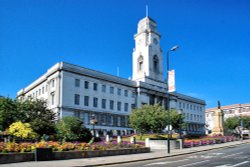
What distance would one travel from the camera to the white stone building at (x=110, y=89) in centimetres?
6550

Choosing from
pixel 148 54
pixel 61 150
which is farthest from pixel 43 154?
pixel 148 54

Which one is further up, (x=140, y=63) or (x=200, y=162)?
(x=140, y=63)

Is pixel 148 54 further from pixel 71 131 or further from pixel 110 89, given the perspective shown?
pixel 71 131

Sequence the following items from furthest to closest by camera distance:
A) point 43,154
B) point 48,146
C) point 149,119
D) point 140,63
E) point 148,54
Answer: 1. point 140,63
2. point 148,54
3. point 149,119
4. point 48,146
5. point 43,154

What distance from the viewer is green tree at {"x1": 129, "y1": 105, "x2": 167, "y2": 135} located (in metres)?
51.2

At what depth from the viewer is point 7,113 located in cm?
5012

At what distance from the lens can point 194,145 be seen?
41375 millimetres

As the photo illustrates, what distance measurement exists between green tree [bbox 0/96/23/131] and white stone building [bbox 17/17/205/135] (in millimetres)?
13146

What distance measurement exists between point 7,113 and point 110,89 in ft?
99.6

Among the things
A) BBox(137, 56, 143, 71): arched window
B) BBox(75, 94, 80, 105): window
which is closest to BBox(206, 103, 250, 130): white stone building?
BBox(137, 56, 143, 71): arched window

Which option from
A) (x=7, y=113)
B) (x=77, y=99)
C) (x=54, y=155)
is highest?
(x=77, y=99)

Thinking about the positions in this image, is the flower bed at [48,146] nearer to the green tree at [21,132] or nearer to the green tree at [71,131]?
the green tree at [21,132]

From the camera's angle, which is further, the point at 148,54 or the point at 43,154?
the point at 148,54

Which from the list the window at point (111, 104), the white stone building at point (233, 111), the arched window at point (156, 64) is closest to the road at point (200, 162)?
the window at point (111, 104)
